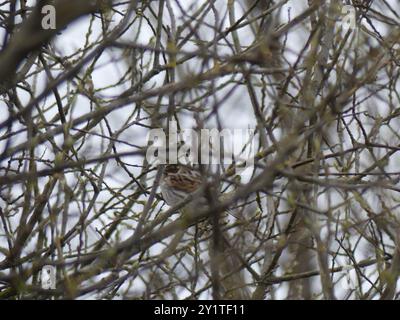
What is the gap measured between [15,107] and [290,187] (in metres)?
2.74

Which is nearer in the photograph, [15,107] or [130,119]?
[15,107]

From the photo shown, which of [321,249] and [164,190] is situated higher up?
[164,190]

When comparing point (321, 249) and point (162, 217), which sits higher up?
point (162, 217)

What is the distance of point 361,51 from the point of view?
4738 millimetres

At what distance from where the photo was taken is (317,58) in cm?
519

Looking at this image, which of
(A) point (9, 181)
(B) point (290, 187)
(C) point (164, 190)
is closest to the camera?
(A) point (9, 181)

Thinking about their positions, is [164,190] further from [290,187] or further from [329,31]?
[290,187]

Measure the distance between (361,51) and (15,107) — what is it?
2.59m

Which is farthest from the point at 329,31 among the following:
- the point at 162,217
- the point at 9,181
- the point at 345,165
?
the point at 9,181
